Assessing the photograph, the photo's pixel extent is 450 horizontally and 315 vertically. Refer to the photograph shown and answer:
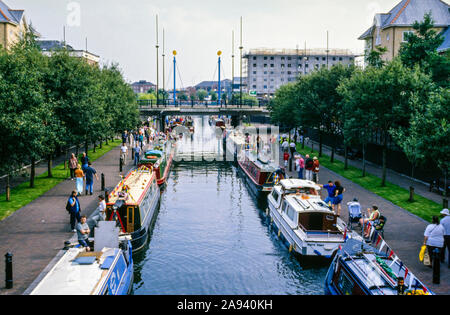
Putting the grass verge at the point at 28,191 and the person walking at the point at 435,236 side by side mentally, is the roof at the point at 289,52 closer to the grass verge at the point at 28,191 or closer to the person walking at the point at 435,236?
the grass verge at the point at 28,191

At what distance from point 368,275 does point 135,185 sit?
1449 centimetres

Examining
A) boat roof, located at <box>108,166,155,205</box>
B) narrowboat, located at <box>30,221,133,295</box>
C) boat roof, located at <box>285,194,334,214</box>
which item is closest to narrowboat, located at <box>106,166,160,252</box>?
boat roof, located at <box>108,166,155,205</box>

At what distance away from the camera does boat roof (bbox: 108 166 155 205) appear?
2068 centimetres

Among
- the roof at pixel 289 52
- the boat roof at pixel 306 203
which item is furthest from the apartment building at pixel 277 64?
the boat roof at pixel 306 203

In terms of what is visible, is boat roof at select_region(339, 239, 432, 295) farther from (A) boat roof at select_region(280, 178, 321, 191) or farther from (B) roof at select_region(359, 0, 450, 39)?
(B) roof at select_region(359, 0, 450, 39)

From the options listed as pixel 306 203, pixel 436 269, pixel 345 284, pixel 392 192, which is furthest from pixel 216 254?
pixel 392 192

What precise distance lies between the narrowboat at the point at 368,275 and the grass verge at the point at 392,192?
1081 cm

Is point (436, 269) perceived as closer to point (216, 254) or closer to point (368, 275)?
point (368, 275)

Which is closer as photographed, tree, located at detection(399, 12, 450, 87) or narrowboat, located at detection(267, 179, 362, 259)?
narrowboat, located at detection(267, 179, 362, 259)

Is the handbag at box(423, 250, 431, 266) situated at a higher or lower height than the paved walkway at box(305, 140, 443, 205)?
lower

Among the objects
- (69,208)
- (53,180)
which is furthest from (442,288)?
(53,180)

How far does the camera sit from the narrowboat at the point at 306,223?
59.6ft

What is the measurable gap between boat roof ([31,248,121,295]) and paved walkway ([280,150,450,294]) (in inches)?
397
